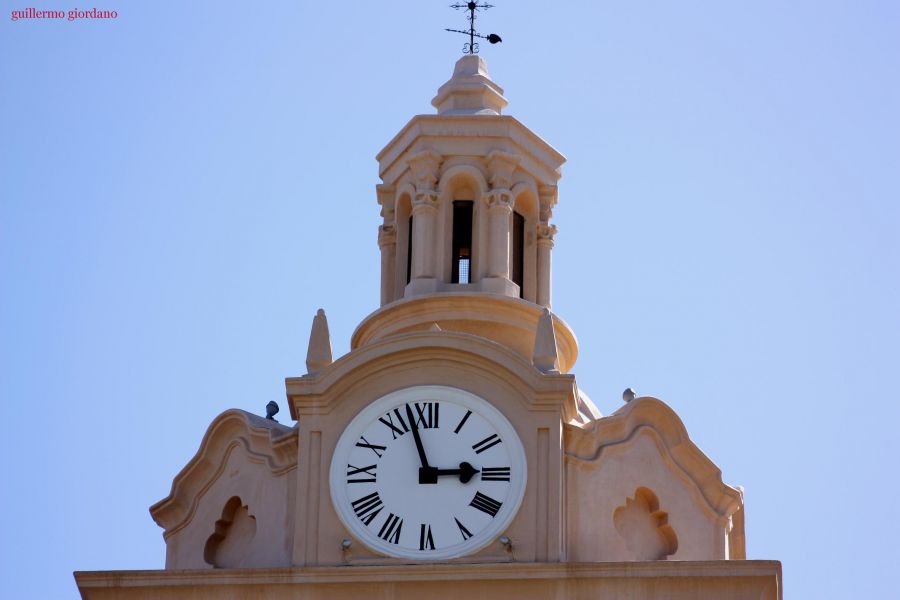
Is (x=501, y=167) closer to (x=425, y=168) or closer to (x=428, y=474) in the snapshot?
(x=425, y=168)

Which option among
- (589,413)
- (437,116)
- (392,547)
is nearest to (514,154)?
(437,116)

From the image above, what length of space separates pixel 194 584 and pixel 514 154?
8792 mm

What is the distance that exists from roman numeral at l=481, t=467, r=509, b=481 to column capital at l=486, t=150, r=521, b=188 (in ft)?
18.6

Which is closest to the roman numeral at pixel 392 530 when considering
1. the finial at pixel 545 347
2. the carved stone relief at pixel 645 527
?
the finial at pixel 545 347

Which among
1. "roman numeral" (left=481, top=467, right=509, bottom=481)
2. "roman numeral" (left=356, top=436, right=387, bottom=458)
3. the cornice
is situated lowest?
"roman numeral" (left=481, top=467, right=509, bottom=481)

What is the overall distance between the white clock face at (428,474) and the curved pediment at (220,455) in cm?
117

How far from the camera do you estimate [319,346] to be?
44.8 metres

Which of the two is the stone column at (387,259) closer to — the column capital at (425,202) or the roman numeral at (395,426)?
the column capital at (425,202)

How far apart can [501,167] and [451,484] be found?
6.26 m

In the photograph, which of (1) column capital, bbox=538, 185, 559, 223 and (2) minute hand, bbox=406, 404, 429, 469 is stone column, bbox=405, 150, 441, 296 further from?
(2) minute hand, bbox=406, 404, 429, 469

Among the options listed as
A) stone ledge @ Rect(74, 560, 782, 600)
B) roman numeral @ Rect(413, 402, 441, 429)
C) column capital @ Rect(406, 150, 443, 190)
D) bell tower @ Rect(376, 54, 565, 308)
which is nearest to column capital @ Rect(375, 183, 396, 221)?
bell tower @ Rect(376, 54, 565, 308)

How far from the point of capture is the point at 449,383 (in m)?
44.3

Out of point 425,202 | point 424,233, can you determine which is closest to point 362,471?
point 424,233

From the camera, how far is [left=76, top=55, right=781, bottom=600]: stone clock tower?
4275 centimetres
